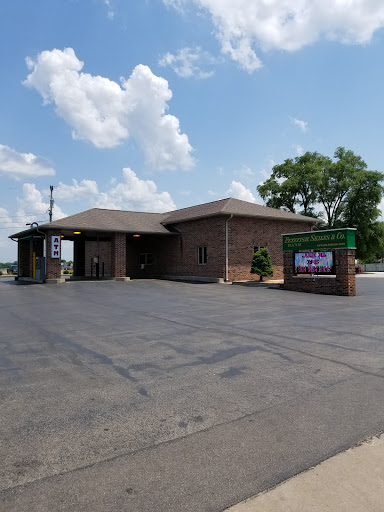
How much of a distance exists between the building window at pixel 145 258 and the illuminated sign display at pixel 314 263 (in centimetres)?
1604

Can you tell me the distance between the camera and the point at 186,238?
28719 millimetres

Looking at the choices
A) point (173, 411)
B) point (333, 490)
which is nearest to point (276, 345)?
point (173, 411)

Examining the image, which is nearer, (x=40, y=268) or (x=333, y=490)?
(x=333, y=490)

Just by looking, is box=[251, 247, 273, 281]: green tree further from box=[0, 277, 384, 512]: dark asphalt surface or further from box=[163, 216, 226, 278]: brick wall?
box=[0, 277, 384, 512]: dark asphalt surface

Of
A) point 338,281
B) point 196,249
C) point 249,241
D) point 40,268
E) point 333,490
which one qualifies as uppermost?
point 249,241

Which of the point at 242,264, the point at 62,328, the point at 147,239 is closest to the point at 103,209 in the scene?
the point at 147,239

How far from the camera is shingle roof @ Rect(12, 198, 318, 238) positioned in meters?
25.3

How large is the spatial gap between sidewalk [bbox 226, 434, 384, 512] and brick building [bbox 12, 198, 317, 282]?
2184 cm

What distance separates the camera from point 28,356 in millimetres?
6383

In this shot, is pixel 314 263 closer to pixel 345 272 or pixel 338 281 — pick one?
pixel 338 281

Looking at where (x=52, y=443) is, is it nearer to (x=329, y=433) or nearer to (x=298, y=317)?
(x=329, y=433)

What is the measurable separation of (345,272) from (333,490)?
15909 millimetres

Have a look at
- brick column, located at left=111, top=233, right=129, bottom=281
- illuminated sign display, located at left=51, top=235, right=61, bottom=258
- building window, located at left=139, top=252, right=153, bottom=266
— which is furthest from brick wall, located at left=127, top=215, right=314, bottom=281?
illuminated sign display, located at left=51, top=235, right=61, bottom=258

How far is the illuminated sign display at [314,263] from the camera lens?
1834 cm
